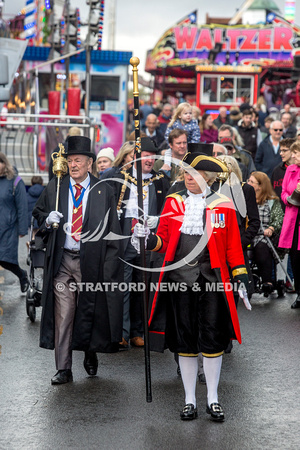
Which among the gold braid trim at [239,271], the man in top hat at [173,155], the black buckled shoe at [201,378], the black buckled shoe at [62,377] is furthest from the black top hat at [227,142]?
the gold braid trim at [239,271]

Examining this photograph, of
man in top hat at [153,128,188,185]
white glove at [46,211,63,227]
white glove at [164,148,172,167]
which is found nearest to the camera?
white glove at [46,211,63,227]

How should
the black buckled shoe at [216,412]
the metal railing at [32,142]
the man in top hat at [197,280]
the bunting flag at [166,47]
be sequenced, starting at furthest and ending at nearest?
the bunting flag at [166,47], the metal railing at [32,142], the man in top hat at [197,280], the black buckled shoe at [216,412]

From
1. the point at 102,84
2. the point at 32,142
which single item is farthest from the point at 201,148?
the point at 102,84

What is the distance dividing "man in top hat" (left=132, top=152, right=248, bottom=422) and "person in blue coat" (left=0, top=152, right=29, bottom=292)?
466 centimetres

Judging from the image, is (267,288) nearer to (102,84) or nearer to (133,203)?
(133,203)

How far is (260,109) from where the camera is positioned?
2370 cm

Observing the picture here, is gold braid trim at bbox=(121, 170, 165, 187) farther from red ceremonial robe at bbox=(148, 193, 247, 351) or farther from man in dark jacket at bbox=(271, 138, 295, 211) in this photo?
man in dark jacket at bbox=(271, 138, 295, 211)

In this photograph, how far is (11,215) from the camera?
10.6 meters

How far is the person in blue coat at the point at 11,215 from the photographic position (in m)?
10.4

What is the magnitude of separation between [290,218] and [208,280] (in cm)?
432

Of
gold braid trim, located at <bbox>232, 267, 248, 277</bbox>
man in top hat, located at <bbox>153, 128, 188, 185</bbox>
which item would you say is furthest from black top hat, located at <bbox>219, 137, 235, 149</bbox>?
gold braid trim, located at <bbox>232, 267, 248, 277</bbox>

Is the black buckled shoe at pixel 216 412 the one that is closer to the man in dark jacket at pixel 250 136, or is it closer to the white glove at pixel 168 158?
the white glove at pixel 168 158

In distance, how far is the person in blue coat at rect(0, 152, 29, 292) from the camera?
411 inches

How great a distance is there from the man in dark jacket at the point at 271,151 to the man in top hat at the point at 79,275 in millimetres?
8203
